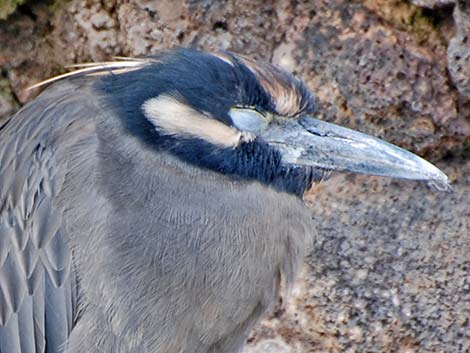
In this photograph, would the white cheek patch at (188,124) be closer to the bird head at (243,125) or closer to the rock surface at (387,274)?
the bird head at (243,125)

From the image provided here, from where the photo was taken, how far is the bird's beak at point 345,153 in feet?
12.8

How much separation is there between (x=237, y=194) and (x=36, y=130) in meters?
0.58

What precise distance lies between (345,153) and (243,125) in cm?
28

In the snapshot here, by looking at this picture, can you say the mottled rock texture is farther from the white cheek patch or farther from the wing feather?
the wing feather

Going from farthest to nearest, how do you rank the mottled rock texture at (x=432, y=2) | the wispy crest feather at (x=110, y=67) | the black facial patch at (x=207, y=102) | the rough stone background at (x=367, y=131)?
the rough stone background at (x=367, y=131) < the mottled rock texture at (x=432, y=2) < the wispy crest feather at (x=110, y=67) < the black facial patch at (x=207, y=102)

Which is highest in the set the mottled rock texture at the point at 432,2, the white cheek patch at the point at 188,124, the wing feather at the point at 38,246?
the mottled rock texture at the point at 432,2

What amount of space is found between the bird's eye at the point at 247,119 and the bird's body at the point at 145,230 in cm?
3

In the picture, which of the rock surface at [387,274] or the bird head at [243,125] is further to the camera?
the rock surface at [387,274]

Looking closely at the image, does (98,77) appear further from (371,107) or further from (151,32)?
(371,107)

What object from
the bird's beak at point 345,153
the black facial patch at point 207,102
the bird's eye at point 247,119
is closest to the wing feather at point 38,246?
the black facial patch at point 207,102

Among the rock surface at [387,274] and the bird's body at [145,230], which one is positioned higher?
the bird's body at [145,230]

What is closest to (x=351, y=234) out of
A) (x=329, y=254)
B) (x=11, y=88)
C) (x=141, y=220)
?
(x=329, y=254)

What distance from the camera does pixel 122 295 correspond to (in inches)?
152

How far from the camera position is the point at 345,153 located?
3.94 metres
